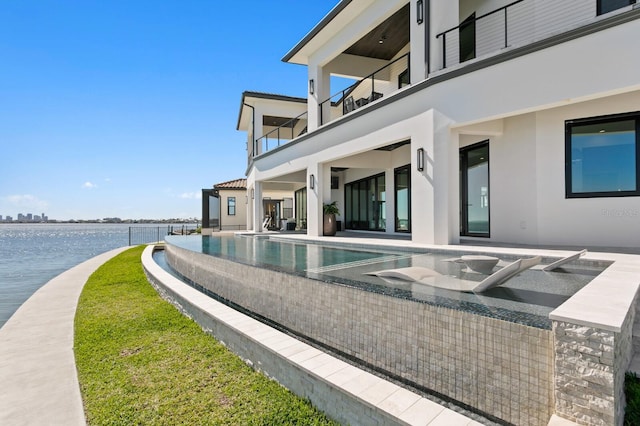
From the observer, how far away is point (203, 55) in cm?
2031

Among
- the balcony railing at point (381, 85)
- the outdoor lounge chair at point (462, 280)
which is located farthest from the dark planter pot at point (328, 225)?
the outdoor lounge chair at point (462, 280)

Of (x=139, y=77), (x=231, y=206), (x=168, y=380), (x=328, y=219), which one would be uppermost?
(x=139, y=77)

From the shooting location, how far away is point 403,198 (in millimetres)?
13305

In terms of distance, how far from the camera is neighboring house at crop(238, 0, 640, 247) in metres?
6.33

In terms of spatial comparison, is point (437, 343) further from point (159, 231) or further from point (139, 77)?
point (159, 231)

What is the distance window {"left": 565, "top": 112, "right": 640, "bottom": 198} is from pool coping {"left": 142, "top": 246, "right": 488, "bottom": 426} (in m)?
7.39

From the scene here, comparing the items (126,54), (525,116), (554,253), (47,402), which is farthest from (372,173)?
(126,54)

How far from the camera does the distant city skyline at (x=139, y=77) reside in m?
15.8

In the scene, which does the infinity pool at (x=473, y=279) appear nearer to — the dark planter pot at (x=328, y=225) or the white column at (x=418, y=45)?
the white column at (x=418, y=45)

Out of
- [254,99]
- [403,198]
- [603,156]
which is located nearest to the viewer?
[603,156]

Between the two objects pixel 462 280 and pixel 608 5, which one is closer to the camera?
pixel 462 280

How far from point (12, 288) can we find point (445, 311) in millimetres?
12207

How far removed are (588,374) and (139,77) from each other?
26.9 metres

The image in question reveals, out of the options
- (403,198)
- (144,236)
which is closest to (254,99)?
(403,198)
